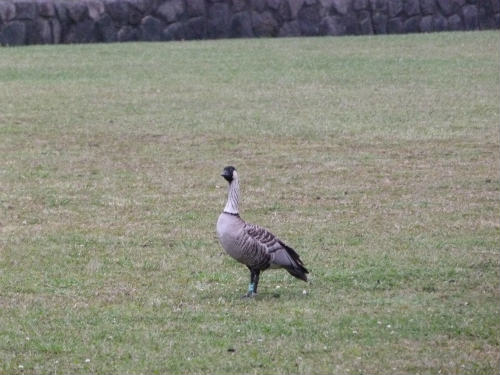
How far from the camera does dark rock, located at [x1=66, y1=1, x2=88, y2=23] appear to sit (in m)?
23.4

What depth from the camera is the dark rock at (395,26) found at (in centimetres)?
2627

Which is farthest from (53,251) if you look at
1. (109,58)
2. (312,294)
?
(109,58)

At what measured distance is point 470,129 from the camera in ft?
47.6

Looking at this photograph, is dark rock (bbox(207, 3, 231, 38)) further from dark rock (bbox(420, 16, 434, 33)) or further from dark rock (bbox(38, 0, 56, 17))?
dark rock (bbox(420, 16, 434, 33))

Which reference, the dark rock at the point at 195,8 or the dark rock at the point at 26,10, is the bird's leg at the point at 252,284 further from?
the dark rock at the point at 195,8

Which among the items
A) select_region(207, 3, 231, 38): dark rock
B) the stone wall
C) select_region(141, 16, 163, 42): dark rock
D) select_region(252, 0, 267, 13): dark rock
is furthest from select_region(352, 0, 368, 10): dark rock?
select_region(141, 16, 163, 42): dark rock

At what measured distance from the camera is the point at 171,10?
24484mm

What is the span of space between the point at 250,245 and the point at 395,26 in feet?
65.9

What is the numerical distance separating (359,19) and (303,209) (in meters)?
16.5

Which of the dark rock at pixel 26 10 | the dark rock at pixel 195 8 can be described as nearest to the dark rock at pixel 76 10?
the dark rock at pixel 26 10

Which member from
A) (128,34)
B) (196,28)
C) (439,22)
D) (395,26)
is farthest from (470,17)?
(128,34)

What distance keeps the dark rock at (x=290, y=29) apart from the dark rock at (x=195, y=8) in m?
1.88

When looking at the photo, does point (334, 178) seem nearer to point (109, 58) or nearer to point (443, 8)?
point (109, 58)

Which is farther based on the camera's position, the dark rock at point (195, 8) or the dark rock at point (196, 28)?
the dark rock at point (196, 28)
